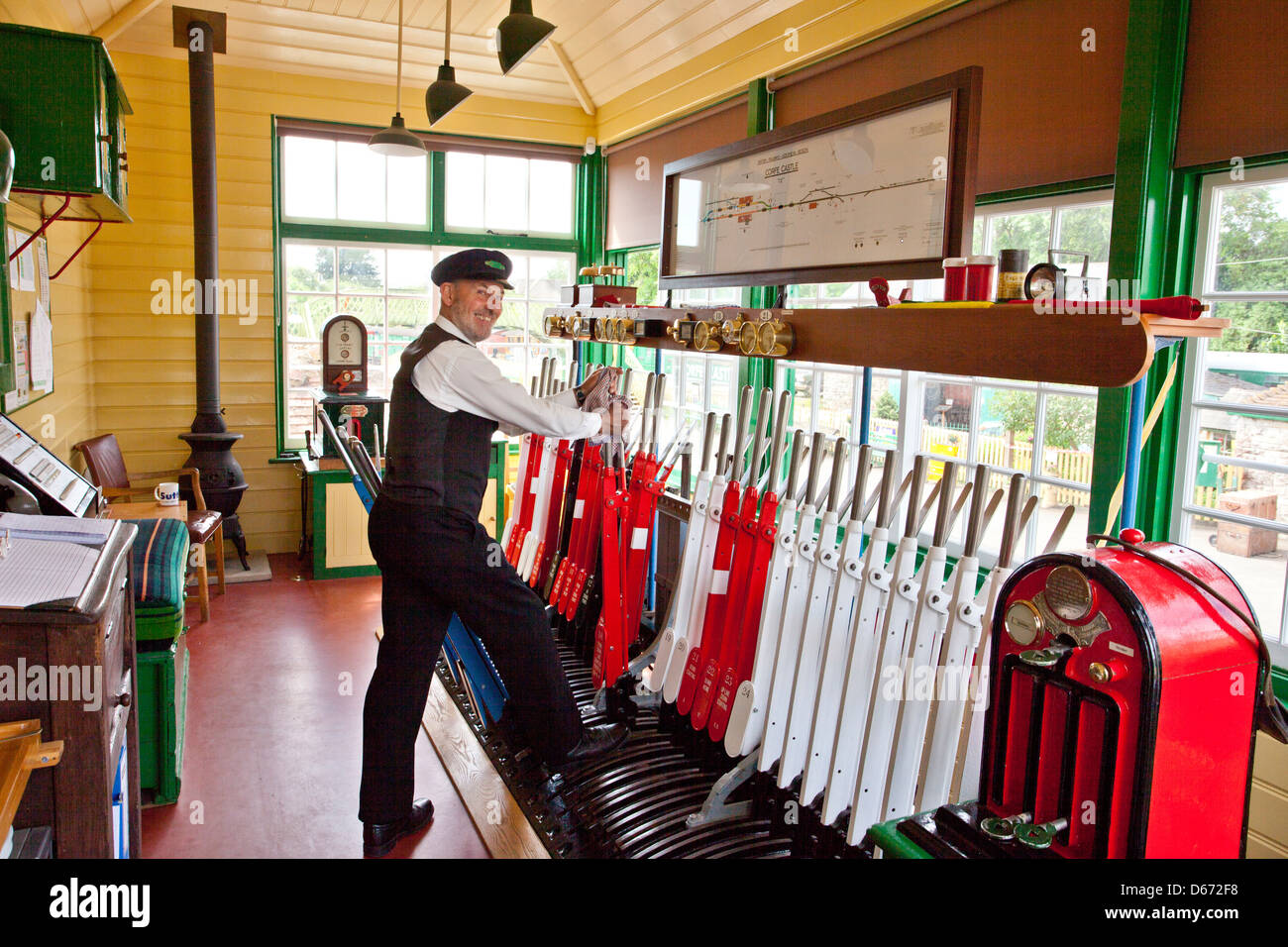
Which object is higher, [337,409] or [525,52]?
[525,52]

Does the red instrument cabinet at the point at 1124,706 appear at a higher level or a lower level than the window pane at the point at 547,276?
lower

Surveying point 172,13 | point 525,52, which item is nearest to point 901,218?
point 525,52

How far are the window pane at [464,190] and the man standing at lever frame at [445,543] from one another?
4366 mm

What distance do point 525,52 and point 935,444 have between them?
2.46 metres

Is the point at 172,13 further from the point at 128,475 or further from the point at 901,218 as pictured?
the point at 901,218

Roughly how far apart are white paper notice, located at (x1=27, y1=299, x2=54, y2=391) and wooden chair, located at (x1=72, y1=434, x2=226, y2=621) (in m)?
0.89

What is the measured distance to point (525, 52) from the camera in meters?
4.20

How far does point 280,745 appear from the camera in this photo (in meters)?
3.89

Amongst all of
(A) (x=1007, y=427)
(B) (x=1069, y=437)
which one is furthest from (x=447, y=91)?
(B) (x=1069, y=437)

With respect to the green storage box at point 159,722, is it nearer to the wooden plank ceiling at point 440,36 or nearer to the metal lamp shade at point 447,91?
the metal lamp shade at point 447,91

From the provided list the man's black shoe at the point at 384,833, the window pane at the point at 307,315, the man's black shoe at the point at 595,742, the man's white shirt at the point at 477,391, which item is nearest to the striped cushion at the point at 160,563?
the man's black shoe at the point at 384,833

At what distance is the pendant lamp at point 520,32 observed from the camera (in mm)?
4164
